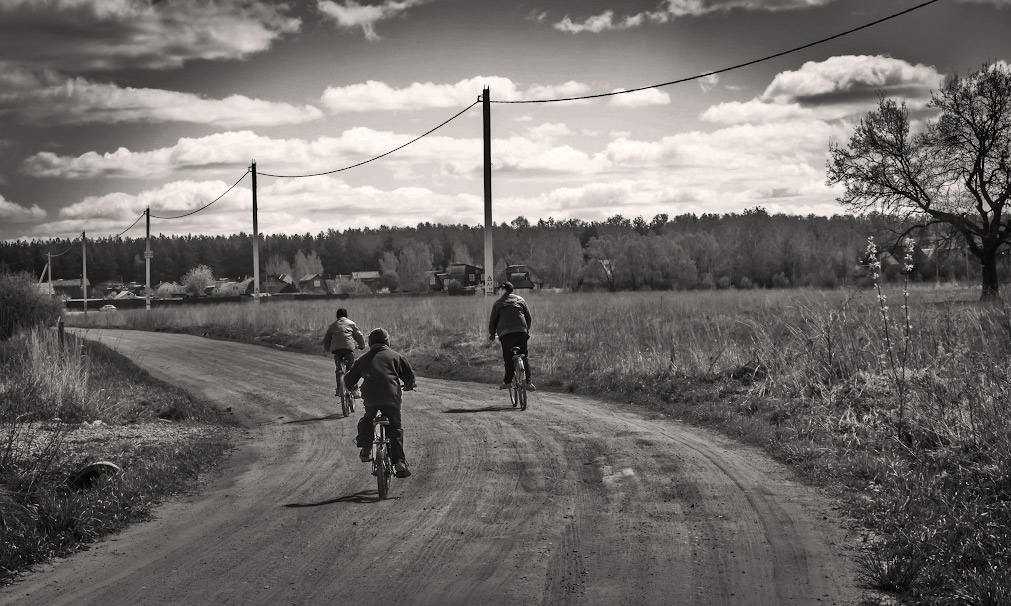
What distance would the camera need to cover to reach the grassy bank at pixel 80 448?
713cm

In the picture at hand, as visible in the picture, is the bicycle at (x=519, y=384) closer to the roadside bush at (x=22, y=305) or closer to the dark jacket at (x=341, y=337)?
the dark jacket at (x=341, y=337)

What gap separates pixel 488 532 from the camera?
6.98 metres

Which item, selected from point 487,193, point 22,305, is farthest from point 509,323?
point 22,305

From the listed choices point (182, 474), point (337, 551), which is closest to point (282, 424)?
point (182, 474)

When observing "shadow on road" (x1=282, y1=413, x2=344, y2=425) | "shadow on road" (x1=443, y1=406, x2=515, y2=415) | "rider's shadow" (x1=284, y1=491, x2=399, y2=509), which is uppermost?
"rider's shadow" (x1=284, y1=491, x2=399, y2=509)

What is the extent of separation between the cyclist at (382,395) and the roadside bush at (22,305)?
23.7 meters

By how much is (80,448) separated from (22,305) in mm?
21981

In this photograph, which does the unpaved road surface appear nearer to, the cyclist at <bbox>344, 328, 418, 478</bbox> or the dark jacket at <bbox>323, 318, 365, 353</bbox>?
the cyclist at <bbox>344, 328, 418, 478</bbox>

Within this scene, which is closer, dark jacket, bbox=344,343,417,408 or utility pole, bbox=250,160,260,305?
dark jacket, bbox=344,343,417,408

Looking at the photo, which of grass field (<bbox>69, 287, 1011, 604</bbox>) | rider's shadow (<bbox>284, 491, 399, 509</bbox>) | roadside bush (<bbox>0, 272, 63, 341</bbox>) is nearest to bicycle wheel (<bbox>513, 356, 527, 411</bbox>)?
grass field (<bbox>69, 287, 1011, 604</bbox>)

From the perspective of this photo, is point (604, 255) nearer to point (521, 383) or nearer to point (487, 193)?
point (487, 193)

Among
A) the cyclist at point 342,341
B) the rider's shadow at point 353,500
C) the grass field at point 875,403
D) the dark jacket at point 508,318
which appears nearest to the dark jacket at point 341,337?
the cyclist at point 342,341

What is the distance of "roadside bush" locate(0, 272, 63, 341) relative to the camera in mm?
28344

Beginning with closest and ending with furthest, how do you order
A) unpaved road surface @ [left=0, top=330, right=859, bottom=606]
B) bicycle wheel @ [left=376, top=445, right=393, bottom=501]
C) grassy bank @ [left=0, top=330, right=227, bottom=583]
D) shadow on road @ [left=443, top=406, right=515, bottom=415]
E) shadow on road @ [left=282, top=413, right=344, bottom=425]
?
unpaved road surface @ [left=0, top=330, right=859, bottom=606], grassy bank @ [left=0, top=330, right=227, bottom=583], bicycle wheel @ [left=376, top=445, right=393, bottom=501], shadow on road @ [left=282, top=413, right=344, bottom=425], shadow on road @ [left=443, top=406, right=515, bottom=415]
